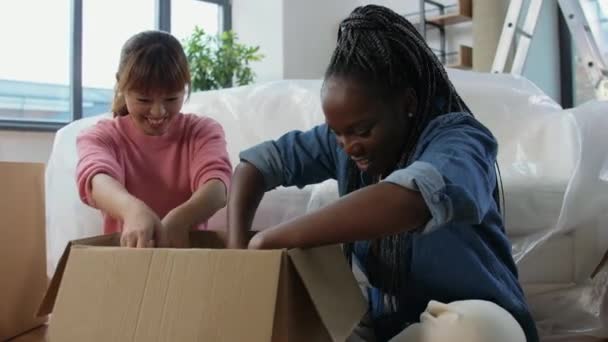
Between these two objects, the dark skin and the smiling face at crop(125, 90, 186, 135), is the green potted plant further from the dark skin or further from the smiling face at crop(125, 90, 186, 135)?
the dark skin

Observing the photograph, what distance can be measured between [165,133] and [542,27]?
2.74 metres

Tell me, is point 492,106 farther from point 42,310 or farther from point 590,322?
point 42,310

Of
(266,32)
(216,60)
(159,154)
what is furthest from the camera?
(266,32)

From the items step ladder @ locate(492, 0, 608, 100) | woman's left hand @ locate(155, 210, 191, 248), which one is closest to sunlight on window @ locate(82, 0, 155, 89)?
step ladder @ locate(492, 0, 608, 100)

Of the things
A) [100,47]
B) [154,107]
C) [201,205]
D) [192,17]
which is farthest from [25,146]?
[201,205]

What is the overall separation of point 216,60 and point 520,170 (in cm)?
213

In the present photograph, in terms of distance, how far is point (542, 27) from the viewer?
11.1 ft

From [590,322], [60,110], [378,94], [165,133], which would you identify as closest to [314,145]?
[378,94]

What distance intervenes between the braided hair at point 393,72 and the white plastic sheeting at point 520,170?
1.36 ft

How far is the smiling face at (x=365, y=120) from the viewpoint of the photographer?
0.75 metres

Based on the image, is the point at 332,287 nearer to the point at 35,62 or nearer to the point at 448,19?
the point at 35,62

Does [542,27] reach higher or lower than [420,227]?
higher

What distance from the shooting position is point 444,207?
24.3 inches

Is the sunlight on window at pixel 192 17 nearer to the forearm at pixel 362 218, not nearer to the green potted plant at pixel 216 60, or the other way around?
the green potted plant at pixel 216 60
